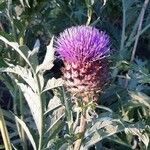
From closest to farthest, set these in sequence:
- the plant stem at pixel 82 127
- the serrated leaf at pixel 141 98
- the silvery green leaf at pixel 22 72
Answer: the silvery green leaf at pixel 22 72 < the plant stem at pixel 82 127 < the serrated leaf at pixel 141 98

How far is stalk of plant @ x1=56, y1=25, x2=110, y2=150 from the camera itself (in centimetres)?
130

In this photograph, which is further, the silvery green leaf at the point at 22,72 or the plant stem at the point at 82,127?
the plant stem at the point at 82,127

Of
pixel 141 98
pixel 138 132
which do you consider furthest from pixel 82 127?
pixel 141 98

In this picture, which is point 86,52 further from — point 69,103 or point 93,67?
point 69,103

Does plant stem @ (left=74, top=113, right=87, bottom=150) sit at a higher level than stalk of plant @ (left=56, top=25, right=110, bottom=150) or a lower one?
lower

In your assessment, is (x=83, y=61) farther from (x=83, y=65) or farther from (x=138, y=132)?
(x=138, y=132)

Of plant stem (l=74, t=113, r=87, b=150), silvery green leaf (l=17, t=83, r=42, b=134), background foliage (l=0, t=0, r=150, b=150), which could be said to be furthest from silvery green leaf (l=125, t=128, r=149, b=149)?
silvery green leaf (l=17, t=83, r=42, b=134)

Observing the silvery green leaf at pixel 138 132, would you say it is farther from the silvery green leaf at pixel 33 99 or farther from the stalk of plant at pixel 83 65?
the silvery green leaf at pixel 33 99

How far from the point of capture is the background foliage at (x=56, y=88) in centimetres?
126

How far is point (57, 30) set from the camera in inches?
87.8

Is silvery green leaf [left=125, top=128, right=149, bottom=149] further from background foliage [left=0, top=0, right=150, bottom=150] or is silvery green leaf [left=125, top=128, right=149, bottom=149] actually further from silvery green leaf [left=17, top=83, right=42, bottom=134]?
silvery green leaf [left=17, top=83, right=42, bottom=134]

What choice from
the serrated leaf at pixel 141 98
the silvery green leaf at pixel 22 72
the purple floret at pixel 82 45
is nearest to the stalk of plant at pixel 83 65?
the purple floret at pixel 82 45

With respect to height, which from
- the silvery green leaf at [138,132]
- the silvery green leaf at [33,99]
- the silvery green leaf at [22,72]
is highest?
the silvery green leaf at [22,72]

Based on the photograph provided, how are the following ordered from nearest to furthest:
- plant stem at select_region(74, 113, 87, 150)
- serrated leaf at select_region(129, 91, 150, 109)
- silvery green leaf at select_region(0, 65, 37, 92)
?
silvery green leaf at select_region(0, 65, 37, 92) → plant stem at select_region(74, 113, 87, 150) → serrated leaf at select_region(129, 91, 150, 109)
